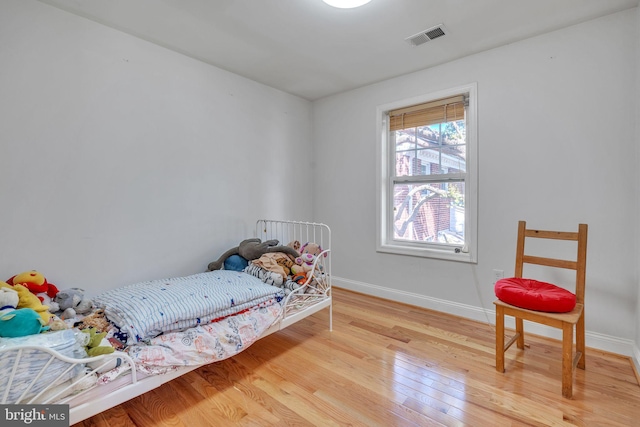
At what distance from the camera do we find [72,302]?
183 centimetres

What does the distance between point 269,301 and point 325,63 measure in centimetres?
212

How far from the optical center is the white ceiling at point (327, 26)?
192cm

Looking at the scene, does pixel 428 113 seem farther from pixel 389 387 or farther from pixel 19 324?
pixel 19 324

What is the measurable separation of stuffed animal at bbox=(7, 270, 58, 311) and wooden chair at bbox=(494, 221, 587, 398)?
2707 mm

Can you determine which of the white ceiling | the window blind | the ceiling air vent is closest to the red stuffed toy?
the white ceiling

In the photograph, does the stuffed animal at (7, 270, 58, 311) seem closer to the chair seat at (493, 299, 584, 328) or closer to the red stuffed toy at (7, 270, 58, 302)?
the red stuffed toy at (7, 270, 58, 302)

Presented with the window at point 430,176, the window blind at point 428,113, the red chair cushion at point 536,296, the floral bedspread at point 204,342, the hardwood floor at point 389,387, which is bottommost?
the hardwood floor at point 389,387

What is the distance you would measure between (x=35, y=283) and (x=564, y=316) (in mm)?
2998

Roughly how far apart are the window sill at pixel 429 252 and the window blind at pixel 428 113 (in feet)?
4.02

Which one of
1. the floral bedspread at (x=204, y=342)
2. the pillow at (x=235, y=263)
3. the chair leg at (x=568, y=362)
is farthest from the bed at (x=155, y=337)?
the chair leg at (x=568, y=362)

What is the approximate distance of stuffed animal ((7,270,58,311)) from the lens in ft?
5.55

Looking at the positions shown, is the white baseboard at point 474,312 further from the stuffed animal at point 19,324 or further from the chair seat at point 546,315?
the stuffed animal at point 19,324

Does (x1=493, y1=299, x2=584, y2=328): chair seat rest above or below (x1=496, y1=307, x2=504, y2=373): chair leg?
above

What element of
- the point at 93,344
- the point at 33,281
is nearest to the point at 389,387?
the point at 93,344
